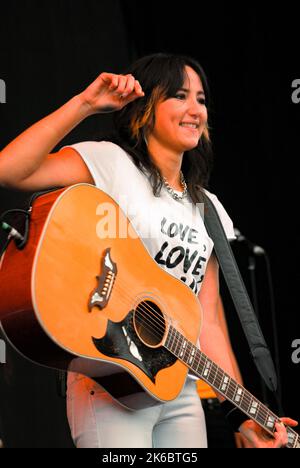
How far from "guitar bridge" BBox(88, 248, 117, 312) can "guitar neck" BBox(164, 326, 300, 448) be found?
0.27 metres

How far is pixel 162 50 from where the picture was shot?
4.20m

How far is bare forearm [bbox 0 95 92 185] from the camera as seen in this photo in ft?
6.04

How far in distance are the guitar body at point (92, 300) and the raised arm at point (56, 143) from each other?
0.39ft

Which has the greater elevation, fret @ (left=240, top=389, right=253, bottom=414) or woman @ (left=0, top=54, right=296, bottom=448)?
woman @ (left=0, top=54, right=296, bottom=448)

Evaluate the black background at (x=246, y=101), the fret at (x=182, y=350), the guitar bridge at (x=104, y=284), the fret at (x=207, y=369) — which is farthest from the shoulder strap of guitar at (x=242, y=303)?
the black background at (x=246, y=101)

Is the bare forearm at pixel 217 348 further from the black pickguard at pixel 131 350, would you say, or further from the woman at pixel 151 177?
the black pickguard at pixel 131 350

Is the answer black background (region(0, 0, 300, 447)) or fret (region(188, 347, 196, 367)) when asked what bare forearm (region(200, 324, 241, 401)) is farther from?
black background (region(0, 0, 300, 447))

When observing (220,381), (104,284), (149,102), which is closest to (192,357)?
(220,381)

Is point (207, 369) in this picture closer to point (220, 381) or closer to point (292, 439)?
point (220, 381)

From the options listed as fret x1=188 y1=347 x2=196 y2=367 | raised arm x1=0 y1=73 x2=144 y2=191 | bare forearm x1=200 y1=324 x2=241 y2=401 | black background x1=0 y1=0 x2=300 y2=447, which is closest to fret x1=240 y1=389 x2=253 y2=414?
bare forearm x1=200 y1=324 x2=241 y2=401

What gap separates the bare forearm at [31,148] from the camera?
1841 millimetres

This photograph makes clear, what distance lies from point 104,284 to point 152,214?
1.34 feet

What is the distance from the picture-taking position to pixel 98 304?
5.78 ft

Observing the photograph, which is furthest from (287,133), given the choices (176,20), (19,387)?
(19,387)
